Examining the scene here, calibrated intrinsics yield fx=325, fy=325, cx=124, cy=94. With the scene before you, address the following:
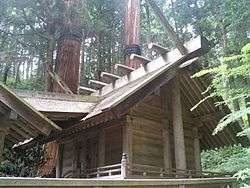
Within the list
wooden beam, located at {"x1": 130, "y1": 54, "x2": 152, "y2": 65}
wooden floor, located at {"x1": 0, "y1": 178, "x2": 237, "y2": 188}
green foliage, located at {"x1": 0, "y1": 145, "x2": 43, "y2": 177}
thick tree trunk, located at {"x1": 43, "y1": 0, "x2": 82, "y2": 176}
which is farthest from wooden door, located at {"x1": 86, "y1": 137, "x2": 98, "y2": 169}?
wooden floor, located at {"x1": 0, "y1": 178, "x2": 237, "y2": 188}

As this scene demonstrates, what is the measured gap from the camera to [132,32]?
54.1ft

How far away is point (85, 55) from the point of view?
22.9 meters

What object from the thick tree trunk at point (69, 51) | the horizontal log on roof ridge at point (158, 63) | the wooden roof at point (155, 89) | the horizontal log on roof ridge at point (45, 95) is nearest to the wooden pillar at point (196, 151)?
the wooden roof at point (155, 89)

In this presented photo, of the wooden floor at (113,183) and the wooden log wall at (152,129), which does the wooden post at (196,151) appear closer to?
the wooden log wall at (152,129)

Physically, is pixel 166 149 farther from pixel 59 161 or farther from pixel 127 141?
pixel 59 161

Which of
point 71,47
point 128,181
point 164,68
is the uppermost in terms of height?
point 71,47

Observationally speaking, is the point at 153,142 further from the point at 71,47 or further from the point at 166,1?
the point at 166,1

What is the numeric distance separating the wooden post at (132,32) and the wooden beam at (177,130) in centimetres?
534

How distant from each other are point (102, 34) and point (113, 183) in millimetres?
16859

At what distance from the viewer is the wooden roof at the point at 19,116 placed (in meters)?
6.52

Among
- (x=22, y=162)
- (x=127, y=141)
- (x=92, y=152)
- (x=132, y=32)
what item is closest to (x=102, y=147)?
(x=92, y=152)

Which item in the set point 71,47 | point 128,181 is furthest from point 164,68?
point 71,47

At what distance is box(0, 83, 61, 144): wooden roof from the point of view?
21.4ft

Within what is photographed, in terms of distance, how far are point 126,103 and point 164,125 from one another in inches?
110
